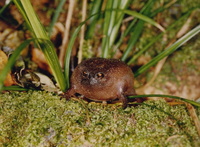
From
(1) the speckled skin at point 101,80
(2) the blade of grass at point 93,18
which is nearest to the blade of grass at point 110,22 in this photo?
(2) the blade of grass at point 93,18

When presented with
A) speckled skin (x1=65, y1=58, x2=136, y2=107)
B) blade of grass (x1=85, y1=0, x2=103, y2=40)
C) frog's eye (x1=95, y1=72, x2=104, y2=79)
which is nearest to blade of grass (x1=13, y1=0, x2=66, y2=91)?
speckled skin (x1=65, y1=58, x2=136, y2=107)

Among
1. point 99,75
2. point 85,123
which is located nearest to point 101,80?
point 99,75

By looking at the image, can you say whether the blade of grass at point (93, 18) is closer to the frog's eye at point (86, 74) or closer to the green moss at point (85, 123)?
the frog's eye at point (86, 74)

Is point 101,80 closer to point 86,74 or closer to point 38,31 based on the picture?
point 86,74

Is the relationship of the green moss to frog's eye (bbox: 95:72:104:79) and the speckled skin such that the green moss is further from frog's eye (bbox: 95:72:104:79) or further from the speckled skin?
frog's eye (bbox: 95:72:104:79)

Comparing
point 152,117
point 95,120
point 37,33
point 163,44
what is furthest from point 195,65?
point 37,33

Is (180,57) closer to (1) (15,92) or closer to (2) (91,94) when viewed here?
(2) (91,94)
